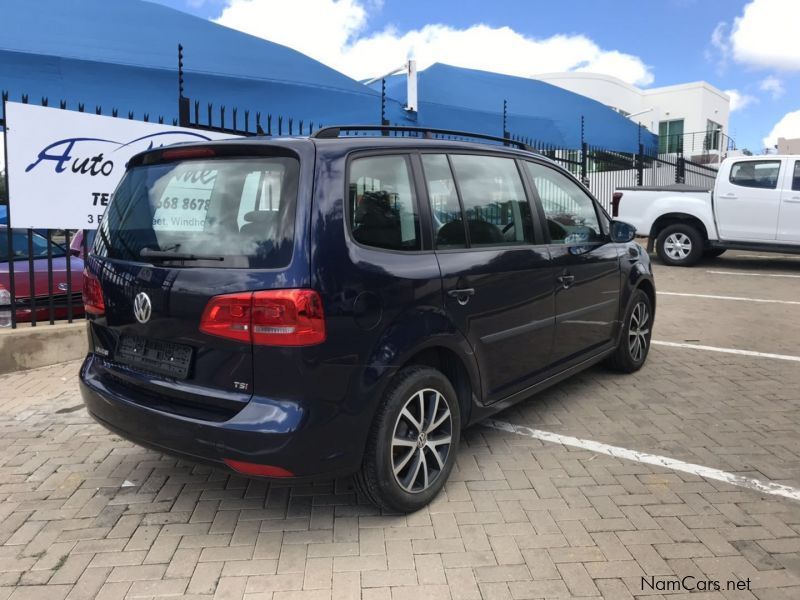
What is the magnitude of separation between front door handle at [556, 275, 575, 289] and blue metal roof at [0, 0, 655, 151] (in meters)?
9.03

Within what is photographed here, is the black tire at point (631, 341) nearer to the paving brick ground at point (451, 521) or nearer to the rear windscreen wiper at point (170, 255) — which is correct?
the paving brick ground at point (451, 521)

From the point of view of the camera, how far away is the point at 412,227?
119 inches

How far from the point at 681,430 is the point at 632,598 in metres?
1.91

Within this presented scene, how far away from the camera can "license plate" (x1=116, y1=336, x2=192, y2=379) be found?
2.68m

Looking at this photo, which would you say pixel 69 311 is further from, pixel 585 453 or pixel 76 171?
pixel 585 453

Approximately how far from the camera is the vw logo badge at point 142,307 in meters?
2.74

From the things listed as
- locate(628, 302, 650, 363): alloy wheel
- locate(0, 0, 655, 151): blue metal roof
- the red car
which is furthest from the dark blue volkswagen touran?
locate(0, 0, 655, 151): blue metal roof

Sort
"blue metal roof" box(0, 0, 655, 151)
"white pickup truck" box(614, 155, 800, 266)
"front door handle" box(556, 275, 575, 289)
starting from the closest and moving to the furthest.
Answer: "front door handle" box(556, 275, 575, 289), "blue metal roof" box(0, 0, 655, 151), "white pickup truck" box(614, 155, 800, 266)

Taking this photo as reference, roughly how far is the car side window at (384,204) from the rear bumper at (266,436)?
79 cm

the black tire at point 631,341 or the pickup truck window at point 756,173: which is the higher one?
the pickup truck window at point 756,173

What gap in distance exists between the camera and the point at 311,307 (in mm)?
2471

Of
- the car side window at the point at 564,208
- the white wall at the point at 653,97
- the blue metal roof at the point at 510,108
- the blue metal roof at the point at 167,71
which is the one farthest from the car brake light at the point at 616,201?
the white wall at the point at 653,97

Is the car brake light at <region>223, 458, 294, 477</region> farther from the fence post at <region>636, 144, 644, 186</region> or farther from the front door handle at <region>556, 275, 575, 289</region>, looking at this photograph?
the fence post at <region>636, 144, 644, 186</region>

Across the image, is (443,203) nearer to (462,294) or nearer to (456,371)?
(462,294)
